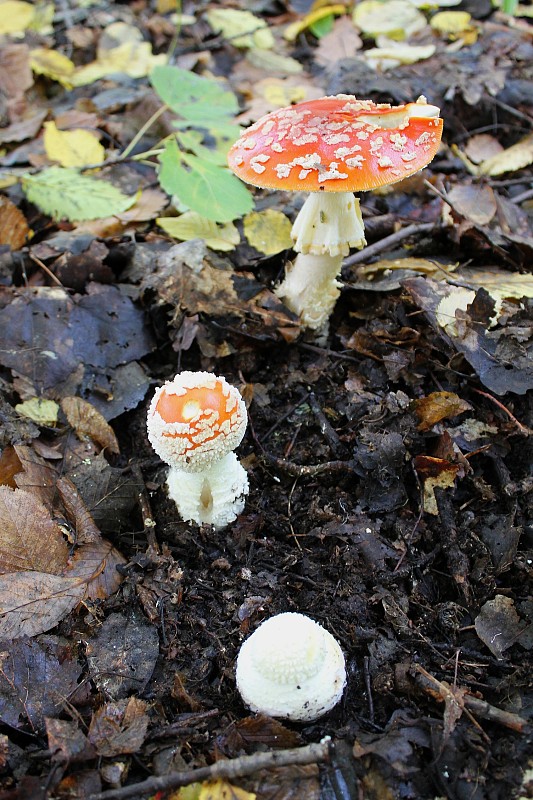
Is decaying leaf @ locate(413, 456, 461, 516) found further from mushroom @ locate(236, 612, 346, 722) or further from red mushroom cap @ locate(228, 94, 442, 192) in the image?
red mushroom cap @ locate(228, 94, 442, 192)

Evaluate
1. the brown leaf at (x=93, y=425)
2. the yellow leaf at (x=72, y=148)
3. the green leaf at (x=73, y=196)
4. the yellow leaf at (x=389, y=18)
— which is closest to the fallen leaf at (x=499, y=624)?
the brown leaf at (x=93, y=425)

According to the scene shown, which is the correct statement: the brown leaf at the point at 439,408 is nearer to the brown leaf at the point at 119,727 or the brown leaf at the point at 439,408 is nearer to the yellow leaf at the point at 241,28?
the brown leaf at the point at 119,727

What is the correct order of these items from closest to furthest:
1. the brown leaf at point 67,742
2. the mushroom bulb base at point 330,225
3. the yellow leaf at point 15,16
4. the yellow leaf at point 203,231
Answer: the brown leaf at point 67,742, the mushroom bulb base at point 330,225, the yellow leaf at point 203,231, the yellow leaf at point 15,16

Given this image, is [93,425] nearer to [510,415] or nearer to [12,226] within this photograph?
[12,226]

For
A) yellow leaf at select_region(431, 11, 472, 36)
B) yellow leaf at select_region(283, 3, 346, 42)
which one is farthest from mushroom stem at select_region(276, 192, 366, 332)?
yellow leaf at select_region(283, 3, 346, 42)

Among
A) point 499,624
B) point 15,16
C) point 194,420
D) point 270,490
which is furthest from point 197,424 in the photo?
point 15,16

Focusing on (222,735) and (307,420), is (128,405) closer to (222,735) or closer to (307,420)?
(307,420)
